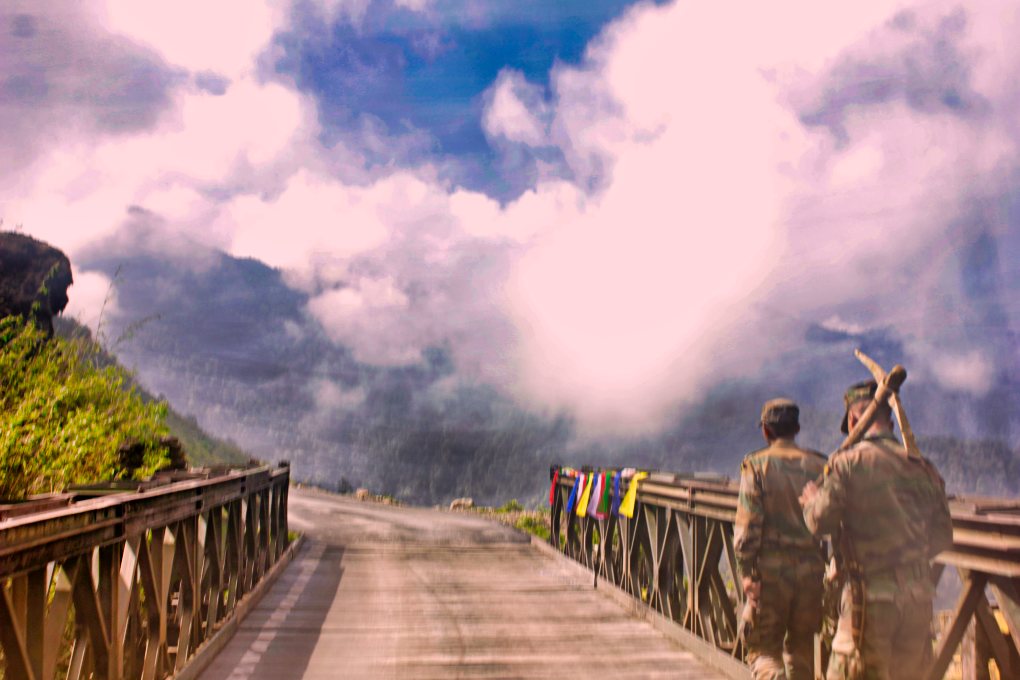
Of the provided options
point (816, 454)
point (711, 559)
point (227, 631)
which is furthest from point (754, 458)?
point (227, 631)

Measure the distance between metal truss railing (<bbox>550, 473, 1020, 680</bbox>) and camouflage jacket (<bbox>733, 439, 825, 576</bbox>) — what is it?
85cm

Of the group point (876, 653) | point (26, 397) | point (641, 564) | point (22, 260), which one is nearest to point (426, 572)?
point (641, 564)

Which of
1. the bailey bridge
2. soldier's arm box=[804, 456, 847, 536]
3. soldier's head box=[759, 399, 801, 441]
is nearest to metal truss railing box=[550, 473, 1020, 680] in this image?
the bailey bridge

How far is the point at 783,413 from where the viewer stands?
15.3ft

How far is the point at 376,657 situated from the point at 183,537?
2142 millimetres

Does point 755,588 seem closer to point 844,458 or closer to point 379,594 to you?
point 844,458

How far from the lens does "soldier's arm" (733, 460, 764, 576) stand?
14.6 ft

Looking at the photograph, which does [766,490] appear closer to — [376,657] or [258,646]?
[376,657]

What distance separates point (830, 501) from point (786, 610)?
102 centimetres

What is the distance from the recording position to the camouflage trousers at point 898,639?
3611 millimetres

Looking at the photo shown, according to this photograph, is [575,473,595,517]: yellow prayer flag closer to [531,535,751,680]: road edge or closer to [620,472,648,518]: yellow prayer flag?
[531,535,751,680]: road edge

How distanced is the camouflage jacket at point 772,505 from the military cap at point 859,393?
1.62 feet

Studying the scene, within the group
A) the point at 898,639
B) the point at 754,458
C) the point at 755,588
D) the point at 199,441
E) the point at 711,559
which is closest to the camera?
the point at 898,639

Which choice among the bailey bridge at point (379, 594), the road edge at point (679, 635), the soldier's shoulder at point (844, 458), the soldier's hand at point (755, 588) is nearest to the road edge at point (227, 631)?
the bailey bridge at point (379, 594)
